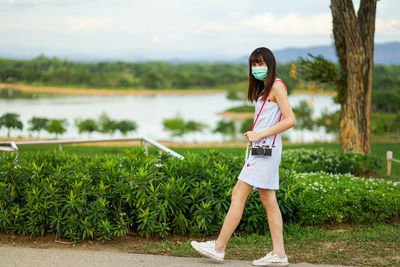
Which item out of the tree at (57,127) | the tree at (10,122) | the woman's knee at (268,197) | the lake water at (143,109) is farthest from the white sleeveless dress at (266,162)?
the tree at (57,127)

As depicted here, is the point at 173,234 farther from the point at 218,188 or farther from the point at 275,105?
the point at 275,105

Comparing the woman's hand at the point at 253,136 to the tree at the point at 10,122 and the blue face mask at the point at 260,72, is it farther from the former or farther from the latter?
the tree at the point at 10,122

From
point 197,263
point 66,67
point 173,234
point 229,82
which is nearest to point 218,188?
point 173,234

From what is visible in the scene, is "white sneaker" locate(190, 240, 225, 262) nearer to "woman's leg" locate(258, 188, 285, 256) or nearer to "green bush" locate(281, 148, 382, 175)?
"woman's leg" locate(258, 188, 285, 256)

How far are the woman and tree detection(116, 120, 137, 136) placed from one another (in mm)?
21920

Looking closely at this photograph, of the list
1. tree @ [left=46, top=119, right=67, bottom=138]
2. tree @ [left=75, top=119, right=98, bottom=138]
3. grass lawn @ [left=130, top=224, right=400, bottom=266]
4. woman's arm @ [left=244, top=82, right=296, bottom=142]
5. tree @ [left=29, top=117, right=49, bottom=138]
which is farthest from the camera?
tree @ [left=75, top=119, right=98, bottom=138]

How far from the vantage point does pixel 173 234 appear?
4.86m

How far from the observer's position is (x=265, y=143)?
3.81 m

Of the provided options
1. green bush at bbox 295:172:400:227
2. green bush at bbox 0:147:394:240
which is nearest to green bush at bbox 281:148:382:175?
green bush at bbox 295:172:400:227

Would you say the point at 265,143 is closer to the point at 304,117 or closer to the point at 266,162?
the point at 266,162

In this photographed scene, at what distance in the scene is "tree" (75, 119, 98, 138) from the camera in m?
26.1

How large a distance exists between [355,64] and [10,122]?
43.0 feet

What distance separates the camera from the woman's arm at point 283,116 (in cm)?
372

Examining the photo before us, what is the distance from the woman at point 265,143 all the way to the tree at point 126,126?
21920 mm
